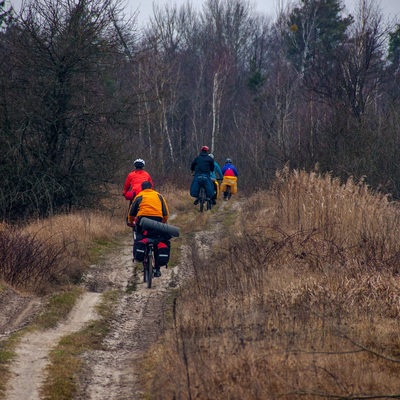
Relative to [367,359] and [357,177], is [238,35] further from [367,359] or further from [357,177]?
[367,359]

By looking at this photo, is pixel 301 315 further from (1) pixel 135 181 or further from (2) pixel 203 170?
(2) pixel 203 170

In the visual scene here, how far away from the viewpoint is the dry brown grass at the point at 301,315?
229 inches

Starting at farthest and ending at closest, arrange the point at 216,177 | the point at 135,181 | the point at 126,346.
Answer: the point at 216,177
the point at 135,181
the point at 126,346

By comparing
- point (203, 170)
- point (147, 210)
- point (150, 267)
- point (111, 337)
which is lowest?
point (111, 337)

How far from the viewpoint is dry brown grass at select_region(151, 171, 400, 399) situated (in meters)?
5.82

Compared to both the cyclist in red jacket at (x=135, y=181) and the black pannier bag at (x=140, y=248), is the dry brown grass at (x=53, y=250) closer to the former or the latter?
the black pannier bag at (x=140, y=248)

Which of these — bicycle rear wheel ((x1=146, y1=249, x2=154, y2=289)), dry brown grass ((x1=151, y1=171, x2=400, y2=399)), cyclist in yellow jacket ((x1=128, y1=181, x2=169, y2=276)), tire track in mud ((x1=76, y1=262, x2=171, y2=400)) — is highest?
cyclist in yellow jacket ((x1=128, y1=181, x2=169, y2=276))

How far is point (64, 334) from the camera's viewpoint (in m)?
8.59

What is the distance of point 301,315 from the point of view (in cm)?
749

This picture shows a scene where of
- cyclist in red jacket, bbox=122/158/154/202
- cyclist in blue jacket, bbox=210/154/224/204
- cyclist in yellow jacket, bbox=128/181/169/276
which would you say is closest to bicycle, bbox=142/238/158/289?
cyclist in yellow jacket, bbox=128/181/169/276

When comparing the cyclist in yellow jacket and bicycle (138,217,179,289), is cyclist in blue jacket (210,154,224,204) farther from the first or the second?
bicycle (138,217,179,289)

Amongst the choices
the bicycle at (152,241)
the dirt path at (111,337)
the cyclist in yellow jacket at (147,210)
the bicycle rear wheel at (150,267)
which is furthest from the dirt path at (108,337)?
the cyclist in yellow jacket at (147,210)

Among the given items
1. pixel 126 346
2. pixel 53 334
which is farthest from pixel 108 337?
pixel 53 334

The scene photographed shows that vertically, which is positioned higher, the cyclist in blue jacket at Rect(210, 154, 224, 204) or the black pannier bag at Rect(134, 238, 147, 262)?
the cyclist in blue jacket at Rect(210, 154, 224, 204)
